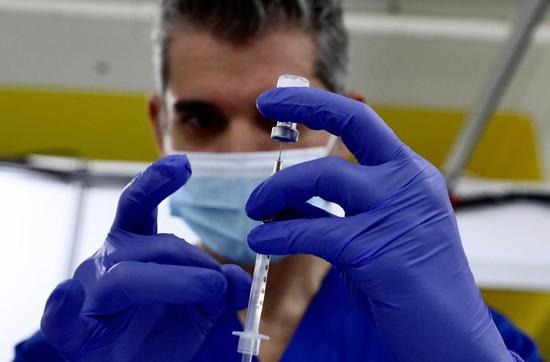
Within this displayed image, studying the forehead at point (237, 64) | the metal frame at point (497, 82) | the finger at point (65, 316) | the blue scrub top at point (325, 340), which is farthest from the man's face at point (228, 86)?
the metal frame at point (497, 82)

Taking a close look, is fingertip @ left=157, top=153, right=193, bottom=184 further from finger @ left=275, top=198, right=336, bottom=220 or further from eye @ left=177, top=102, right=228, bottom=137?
eye @ left=177, top=102, right=228, bottom=137

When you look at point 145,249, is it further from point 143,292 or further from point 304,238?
point 304,238

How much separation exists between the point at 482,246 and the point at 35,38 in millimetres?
1497

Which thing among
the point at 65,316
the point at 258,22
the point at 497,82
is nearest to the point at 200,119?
the point at 258,22

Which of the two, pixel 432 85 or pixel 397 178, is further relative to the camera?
pixel 432 85

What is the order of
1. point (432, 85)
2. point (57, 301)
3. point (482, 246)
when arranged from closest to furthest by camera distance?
point (57, 301) → point (482, 246) → point (432, 85)

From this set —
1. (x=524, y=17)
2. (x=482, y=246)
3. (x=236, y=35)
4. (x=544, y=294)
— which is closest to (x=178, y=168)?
(x=236, y=35)

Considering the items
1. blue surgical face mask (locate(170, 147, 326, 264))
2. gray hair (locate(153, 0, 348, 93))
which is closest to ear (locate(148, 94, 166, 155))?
gray hair (locate(153, 0, 348, 93))

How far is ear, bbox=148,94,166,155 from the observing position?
1192 mm

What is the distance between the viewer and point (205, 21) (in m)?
1.09

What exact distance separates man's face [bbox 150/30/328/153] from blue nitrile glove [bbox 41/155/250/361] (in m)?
0.31

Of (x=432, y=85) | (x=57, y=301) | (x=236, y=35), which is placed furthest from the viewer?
(x=432, y=85)

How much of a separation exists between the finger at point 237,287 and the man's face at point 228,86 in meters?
0.30

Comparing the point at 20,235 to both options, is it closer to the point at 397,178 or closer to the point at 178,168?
the point at 178,168
